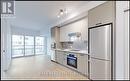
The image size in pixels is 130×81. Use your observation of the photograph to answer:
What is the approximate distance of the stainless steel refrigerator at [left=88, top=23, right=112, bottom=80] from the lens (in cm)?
286

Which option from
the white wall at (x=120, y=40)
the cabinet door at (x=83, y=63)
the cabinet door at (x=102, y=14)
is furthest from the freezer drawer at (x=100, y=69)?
the cabinet door at (x=102, y=14)

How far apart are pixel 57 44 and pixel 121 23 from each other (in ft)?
16.0

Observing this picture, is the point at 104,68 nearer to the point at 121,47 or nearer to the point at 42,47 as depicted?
the point at 121,47

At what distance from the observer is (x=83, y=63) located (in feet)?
13.4

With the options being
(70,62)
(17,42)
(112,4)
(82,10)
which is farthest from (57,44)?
(112,4)

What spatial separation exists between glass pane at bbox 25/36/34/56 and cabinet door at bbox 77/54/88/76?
6863mm

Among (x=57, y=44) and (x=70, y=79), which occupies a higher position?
(x=57, y=44)

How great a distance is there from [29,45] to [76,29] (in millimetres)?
6261

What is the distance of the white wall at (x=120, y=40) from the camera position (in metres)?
2.54

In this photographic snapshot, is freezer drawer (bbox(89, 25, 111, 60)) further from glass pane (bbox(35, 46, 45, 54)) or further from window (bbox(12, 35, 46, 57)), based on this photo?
glass pane (bbox(35, 46, 45, 54))

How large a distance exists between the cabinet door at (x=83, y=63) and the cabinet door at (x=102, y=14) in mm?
1215

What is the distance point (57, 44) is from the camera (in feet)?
23.2

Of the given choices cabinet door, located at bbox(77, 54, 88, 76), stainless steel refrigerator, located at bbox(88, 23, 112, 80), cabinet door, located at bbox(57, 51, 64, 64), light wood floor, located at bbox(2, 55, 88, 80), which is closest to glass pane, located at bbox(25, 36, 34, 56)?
cabinet door, located at bbox(57, 51, 64, 64)

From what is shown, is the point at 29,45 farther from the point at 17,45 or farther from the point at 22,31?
the point at 22,31
